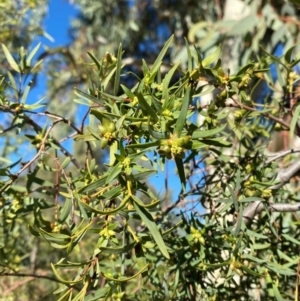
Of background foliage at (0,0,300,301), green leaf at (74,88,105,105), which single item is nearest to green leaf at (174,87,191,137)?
background foliage at (0,0,300,301)

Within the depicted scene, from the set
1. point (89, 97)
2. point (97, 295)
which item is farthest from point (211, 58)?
point (97, 295)

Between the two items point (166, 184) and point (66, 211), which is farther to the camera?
point (166, 184)

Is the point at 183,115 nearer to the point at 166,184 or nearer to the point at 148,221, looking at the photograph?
the point at 148,221

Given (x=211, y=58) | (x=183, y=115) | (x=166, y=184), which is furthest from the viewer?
(x=166, y=184)

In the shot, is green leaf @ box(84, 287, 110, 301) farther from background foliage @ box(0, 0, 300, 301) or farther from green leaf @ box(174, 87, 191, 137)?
green leaf @ box(174, 87, 191, 137)

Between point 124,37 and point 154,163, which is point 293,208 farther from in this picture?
point 124,37

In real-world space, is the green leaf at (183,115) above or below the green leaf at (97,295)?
above

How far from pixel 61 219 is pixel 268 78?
13.0 inches

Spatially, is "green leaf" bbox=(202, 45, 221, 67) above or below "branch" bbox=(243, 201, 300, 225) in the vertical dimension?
above

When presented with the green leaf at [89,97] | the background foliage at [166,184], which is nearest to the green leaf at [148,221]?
the background foliage at [166,184]

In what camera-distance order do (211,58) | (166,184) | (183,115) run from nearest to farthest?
(183,115), (211,58), (166,184)

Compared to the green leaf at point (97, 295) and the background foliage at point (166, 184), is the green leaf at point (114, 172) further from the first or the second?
the green leaf at point (97, 295)

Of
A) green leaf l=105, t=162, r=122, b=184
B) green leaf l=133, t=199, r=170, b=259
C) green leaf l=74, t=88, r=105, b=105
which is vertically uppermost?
green leaf l=74, t=88, r=105, b=105

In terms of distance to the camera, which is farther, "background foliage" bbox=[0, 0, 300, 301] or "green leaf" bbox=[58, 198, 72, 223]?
"green leaf" bbox=[58, 198, 72, 223]
